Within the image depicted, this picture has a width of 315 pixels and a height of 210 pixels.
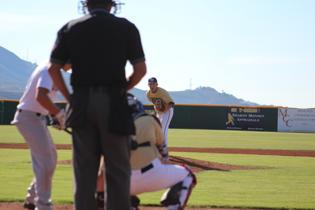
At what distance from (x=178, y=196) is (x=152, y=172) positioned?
0.35 metres

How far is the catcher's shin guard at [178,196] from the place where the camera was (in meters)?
6.80

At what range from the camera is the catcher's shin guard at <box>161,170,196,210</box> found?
680 centimetres

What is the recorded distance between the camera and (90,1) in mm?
5488

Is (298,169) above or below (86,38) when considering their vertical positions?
below

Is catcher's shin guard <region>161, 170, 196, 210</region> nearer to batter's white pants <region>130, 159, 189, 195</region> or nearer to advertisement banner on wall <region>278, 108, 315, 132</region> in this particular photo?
batter's white pants <region>130, 159, 189, 195</region>

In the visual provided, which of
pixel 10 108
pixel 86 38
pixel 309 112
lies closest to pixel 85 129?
pixel 86 38

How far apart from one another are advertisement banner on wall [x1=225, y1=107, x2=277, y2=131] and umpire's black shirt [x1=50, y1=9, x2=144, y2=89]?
40.9m

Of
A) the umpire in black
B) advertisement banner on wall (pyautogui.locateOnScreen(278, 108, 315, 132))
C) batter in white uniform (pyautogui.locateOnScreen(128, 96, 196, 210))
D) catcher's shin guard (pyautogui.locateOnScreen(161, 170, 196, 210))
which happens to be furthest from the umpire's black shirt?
advertisement banner on wall (pyautogui.locateOnScreen(278, 108, 315, 132))

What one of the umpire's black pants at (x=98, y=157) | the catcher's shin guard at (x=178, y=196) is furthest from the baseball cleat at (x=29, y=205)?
the umpire's black pants at (x=98, y=157)

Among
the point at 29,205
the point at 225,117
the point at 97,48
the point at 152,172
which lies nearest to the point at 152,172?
the point at 152,172

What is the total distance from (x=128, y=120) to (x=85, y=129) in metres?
0.34

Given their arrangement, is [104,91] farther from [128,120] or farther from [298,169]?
[298,169]

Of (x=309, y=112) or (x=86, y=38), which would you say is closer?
(x=86, y=38)

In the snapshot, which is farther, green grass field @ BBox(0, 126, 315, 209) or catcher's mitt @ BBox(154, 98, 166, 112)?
catcher's mitt @ BBox(154, 98, 166, 112)
